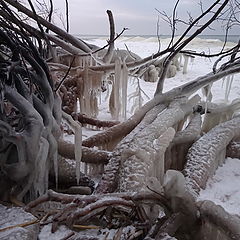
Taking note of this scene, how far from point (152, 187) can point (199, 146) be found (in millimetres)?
1835

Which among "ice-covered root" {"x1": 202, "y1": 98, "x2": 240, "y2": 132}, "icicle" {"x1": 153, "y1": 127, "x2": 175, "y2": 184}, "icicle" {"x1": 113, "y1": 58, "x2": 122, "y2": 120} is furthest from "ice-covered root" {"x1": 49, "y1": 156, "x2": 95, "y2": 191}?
"ice-covered root" {"x1": 202, "y1": 98, "x2": 240, "y2": 132}

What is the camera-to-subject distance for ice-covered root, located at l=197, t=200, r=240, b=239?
1604 millimetres

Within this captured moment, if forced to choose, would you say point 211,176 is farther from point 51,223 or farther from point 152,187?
point 51,223

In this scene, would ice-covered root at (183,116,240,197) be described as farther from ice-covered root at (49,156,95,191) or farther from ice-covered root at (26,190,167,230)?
ice-covered root at (49,156,95,191)

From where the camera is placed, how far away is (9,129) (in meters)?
2.23

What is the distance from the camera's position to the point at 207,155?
10.6 ft

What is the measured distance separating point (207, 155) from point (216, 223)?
5.33ft

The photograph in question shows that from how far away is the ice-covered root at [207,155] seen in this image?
288 cm

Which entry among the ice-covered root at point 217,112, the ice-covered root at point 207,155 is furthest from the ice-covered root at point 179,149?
the ice-covered root at point 217,112

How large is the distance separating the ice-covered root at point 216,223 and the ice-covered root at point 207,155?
2.35 feet

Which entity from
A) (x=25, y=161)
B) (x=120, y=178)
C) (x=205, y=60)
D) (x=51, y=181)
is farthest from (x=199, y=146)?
(x=205, y=60)

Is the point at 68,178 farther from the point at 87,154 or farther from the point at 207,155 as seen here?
the point at 207,155

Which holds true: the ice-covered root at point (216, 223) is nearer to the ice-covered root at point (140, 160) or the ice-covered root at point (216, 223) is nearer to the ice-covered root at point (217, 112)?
the ice-covered root at point (140, 160)

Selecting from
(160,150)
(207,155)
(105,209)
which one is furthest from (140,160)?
(207,155)
